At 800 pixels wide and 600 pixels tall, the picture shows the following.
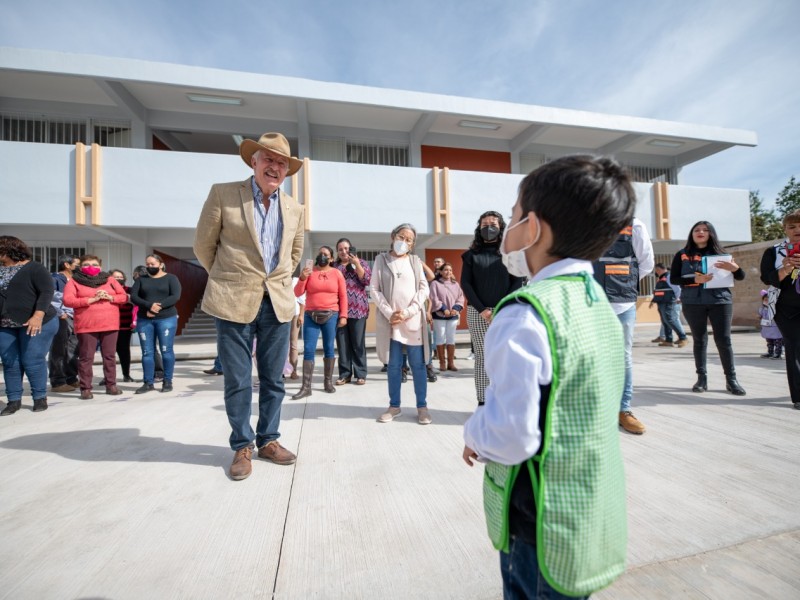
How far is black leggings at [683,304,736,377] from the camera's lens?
13.5 feet

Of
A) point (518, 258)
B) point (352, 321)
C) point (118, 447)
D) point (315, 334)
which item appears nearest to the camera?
point (518, 258)

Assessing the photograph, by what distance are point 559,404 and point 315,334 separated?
4.09 metres

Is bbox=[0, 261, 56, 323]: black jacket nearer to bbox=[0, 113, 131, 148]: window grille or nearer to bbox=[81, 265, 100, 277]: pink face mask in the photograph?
bbox=[81, 265, 100, 277]: pink face mask

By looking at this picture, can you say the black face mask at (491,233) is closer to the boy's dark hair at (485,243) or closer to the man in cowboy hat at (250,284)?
the boy's dark hair at (485,243)

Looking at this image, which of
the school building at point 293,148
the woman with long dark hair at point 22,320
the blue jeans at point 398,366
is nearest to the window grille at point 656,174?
the school building at point 293,148

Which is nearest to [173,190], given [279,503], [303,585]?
[279,503]

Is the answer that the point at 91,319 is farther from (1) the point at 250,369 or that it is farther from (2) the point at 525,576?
(2) the point at 525,576

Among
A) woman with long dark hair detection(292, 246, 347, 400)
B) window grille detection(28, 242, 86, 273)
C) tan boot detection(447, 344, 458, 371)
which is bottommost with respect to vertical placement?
tan boot detection(447, 344, 458, 371)

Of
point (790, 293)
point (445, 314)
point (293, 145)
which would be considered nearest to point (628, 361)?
point (790, 293)

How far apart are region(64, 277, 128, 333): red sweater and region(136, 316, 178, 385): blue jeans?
0.33m

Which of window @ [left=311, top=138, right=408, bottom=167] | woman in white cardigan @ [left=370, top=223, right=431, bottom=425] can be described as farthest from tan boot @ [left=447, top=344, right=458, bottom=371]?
window @ [left=311, top=138, right=408, bottom=167]

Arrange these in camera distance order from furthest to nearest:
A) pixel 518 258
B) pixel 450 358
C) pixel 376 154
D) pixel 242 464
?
pixel 376 154 < pixel 450 358 < pixel 242 464 < pixel 518 258

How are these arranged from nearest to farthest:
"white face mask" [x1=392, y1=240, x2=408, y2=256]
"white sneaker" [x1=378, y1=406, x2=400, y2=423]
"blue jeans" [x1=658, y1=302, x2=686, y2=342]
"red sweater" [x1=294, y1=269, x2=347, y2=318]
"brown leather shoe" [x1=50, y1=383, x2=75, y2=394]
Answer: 1. "white sneaker" [x1=378, y1=406, x2=400, y2=423]
2. "white face mask" [x1=392, y1=240, x2=408, y2=256]
3. "red sweater" [x1=294, y1=269, x2=347, y2=318]
4. "brown leather shoe" [x1=50, y1=383, x2=75, y2=394]
5. "blue jeans" [x1=658, y1=302, x2=686, y2=342]

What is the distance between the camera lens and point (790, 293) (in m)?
→ 3.71
